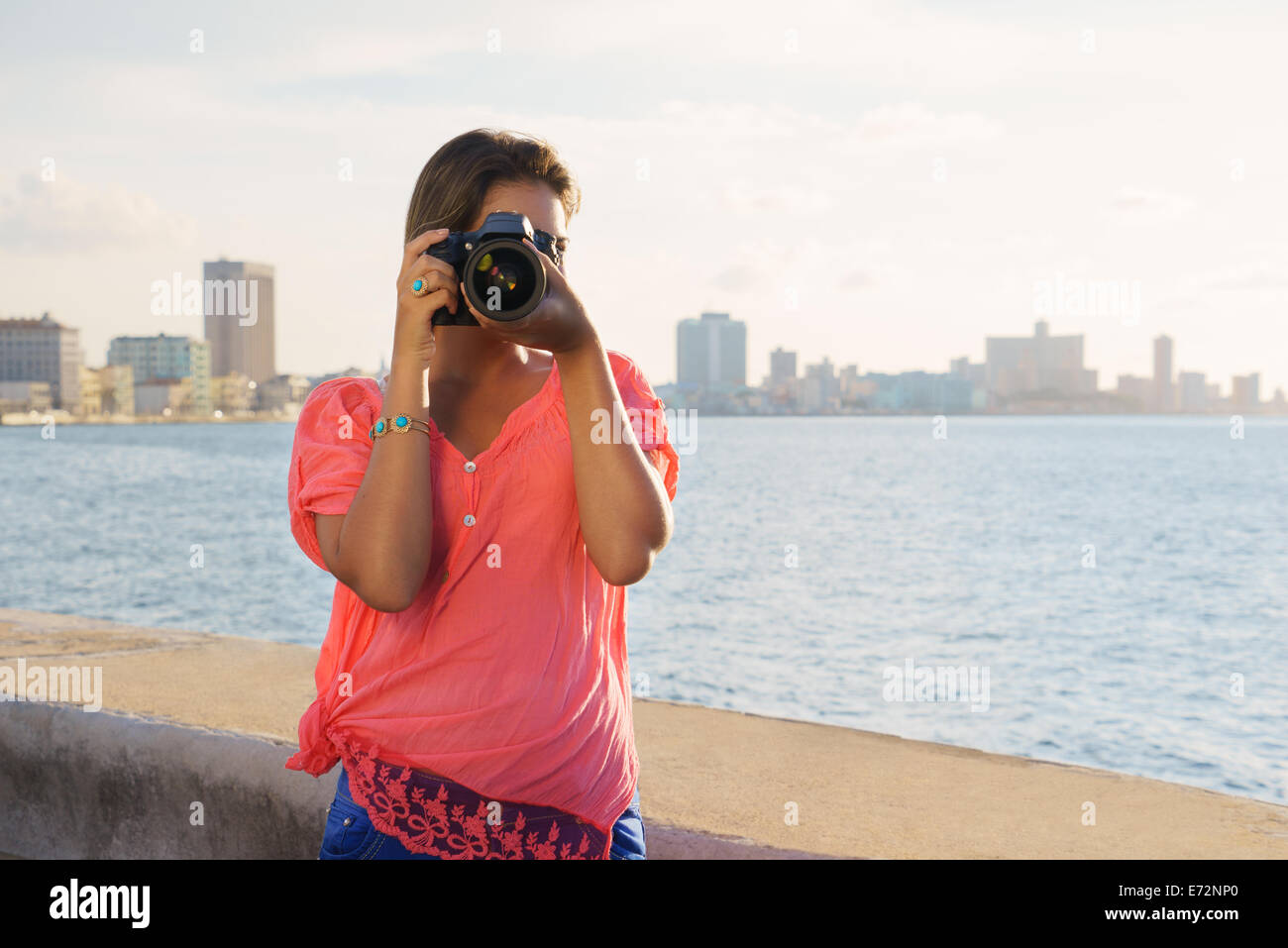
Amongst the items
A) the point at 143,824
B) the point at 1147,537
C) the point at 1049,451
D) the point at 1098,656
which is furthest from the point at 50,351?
the point at 143,824

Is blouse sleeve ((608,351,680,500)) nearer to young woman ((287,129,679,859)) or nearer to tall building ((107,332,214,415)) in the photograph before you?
young woman ((287,129,679,859))

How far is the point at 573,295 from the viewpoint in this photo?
5.30 feet

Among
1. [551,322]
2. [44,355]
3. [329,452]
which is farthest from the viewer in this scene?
[44,355]

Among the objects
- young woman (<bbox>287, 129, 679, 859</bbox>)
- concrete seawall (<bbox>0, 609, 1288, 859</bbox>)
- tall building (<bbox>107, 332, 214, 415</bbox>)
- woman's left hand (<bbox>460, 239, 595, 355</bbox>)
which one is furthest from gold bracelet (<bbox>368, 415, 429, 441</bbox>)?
tall building (<bbox>107, 332, 214, 415</bbox>)

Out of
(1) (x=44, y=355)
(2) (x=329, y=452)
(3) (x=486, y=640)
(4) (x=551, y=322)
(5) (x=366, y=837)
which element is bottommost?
(5) (x=366, y=837)

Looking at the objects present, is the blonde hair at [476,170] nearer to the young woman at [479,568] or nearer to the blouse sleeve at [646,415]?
the young woman at [479,568]

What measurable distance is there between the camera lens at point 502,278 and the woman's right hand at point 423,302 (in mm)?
65

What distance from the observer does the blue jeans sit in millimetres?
1604

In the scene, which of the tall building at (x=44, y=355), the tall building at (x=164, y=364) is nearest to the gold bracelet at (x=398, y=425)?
the tall building at (x=44, y=355)

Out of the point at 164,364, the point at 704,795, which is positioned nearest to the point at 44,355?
the point at 164,364

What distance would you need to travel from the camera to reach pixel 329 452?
169 cm

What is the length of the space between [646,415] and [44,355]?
153 metres

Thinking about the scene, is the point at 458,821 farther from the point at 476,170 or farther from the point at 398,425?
the point at 476,170
